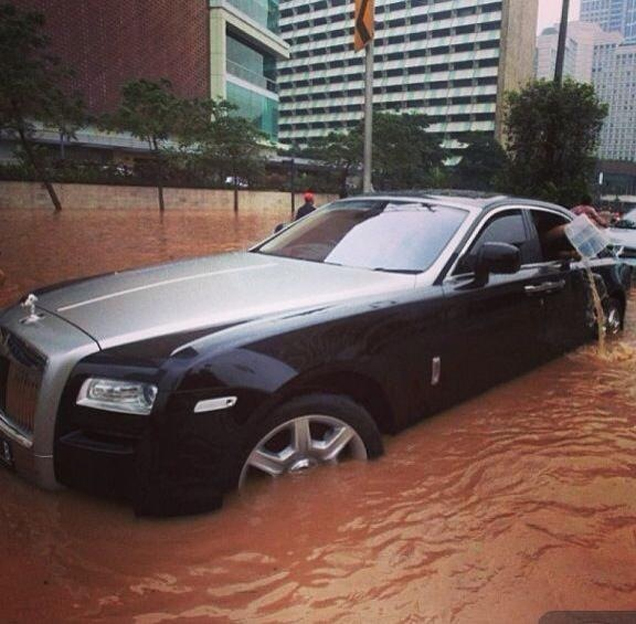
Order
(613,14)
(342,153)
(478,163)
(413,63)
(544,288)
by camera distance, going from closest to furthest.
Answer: (544,288) < (613,14) < (342,153) < (478,163) < (413,63)

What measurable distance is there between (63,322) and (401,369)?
1670 millimetres

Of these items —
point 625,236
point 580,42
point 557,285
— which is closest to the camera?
point 557,285

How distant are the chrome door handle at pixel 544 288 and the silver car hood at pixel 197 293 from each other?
4.13 ft

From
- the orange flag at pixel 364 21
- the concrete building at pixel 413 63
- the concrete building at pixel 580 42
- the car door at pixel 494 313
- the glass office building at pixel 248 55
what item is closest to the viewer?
the car door at pixel 494 313

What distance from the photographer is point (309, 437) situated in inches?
119

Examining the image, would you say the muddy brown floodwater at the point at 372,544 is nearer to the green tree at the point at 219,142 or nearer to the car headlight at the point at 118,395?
the car headlight at the point at 118,395

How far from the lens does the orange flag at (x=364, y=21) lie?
29.7ft

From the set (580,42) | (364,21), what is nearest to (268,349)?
(364,21)

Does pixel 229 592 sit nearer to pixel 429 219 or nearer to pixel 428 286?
Result: pixel 428 286

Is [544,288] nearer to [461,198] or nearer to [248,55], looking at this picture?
[461,198]

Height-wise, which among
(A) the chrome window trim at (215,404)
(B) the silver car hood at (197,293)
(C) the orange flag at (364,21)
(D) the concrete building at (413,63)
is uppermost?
(D) the concrete building at (413,63)

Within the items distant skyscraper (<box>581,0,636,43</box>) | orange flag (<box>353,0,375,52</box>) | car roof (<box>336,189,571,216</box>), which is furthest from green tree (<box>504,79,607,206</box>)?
distant skyscraper (<box>581,0,636,43</box>)

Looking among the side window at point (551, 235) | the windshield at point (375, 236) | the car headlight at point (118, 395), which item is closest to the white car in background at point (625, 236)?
the side window at point (551, 235)

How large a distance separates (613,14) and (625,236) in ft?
133
